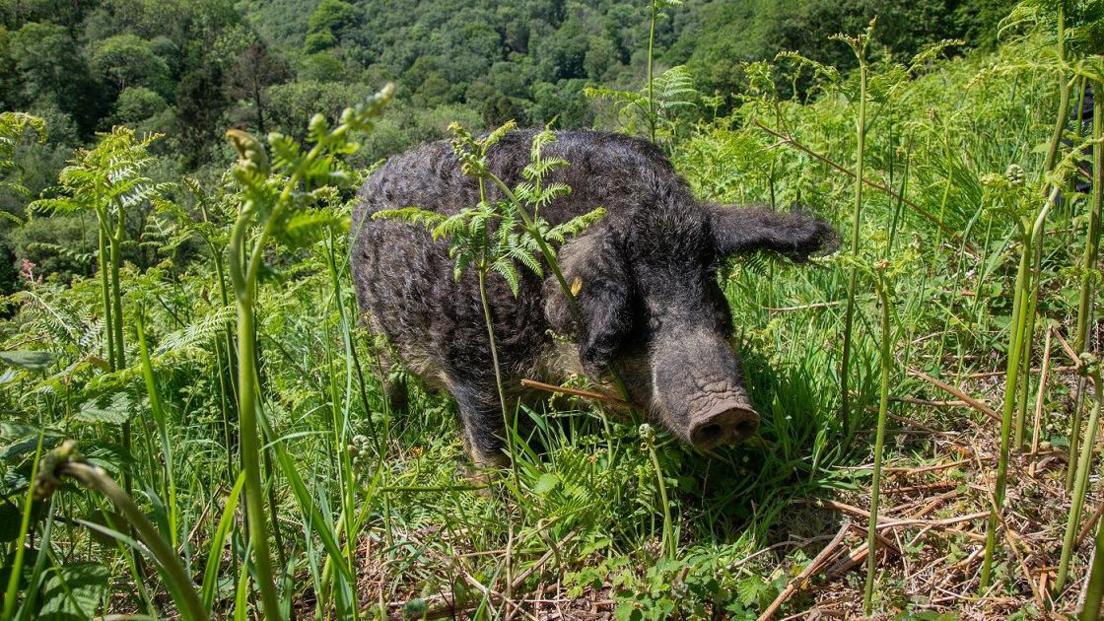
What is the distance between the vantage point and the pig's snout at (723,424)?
101 inches

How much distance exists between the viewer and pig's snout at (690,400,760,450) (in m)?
2.57

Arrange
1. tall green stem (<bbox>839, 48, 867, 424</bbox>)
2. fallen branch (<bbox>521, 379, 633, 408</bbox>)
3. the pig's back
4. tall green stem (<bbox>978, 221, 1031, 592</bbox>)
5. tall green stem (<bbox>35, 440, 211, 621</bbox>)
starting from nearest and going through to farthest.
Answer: tall green stem (<bbox>35, 440, 211, 621</bbox>), tall green stem (<bbox>978, 221, 1031, 592</bbox>), tall green stem (<bbox>839, 48, 867, 424</bbox>), fallen branch (<bbox>521, 379, 633, 408</bbox>), the pig's back

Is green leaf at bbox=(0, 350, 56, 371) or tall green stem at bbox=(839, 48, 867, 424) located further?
tall green stem at bbox=(839, 48, 867, 424)

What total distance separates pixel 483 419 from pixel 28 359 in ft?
6.64

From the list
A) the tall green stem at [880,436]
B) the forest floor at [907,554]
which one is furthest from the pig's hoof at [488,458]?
the tall green stem at [880,436]

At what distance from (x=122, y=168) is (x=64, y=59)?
6974 centimetres

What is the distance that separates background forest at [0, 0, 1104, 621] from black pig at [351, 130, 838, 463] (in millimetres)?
197

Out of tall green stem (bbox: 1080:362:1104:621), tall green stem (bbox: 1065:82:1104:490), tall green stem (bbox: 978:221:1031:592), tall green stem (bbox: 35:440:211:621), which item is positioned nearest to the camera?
tall green stem (bbox: 35:440:211:621)

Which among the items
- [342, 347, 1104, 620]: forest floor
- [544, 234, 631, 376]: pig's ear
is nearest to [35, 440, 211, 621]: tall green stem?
[342, 347, 1104, 620]: forest floor

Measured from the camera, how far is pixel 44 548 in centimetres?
133

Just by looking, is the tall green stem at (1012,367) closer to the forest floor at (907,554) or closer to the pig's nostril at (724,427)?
the forest floor at (907,554)

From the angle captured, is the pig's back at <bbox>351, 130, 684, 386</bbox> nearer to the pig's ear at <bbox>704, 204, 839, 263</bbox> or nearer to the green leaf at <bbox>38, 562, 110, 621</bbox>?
the pig's ear at <bbox>704, 204, 839, 263</bbox>

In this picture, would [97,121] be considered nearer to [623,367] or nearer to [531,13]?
[531,13]

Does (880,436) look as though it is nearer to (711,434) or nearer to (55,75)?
(711,434)
